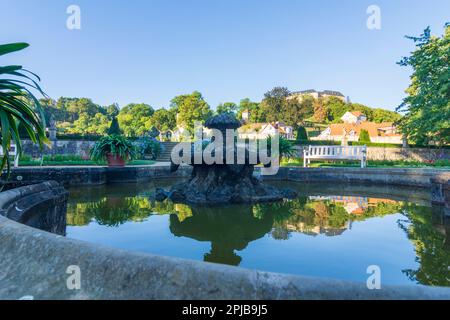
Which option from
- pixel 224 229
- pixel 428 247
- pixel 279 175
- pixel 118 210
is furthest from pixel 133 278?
pixel 279 175

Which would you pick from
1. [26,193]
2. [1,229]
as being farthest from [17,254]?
[26,193]

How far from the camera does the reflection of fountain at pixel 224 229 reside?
12.4 feet

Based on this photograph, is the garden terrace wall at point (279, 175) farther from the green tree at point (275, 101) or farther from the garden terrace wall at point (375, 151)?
the green tree at point (275, 101)

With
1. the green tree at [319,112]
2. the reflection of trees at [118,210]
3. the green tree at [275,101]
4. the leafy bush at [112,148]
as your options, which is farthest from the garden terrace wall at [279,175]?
the green tree at [319,112]

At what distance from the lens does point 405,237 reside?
4.54 meters

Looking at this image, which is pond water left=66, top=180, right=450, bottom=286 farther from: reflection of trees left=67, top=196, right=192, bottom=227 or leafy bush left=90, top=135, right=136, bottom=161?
leafy bush left=90, top=135, right=136, bottom=161

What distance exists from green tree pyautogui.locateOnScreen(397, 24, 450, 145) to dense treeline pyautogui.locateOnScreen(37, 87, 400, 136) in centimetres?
4005

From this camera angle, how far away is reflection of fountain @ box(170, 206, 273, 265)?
3.78 m

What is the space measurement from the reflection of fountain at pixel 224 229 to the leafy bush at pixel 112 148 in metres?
7.84

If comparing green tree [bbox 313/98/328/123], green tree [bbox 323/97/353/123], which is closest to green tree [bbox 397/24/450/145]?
green tree [bbox 313/98/328/123]

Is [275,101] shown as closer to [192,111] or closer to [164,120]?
[192,111]

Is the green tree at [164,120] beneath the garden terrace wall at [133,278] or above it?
above

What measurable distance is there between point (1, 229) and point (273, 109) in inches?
2601
